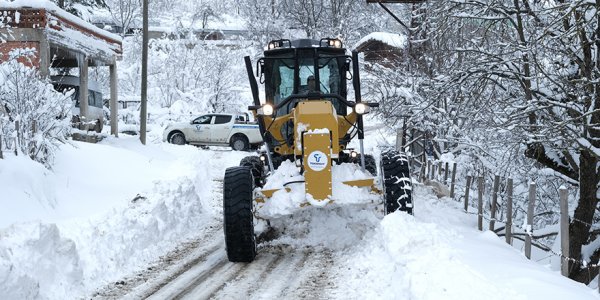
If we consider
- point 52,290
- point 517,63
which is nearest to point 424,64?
point 517,63

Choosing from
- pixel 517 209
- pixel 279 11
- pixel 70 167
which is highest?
pixel 279 11

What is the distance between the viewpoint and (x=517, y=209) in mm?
13383

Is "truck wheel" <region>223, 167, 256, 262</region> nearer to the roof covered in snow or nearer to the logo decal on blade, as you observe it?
the logo decal on blade

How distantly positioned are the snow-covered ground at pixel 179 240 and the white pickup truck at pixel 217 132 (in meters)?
12.7

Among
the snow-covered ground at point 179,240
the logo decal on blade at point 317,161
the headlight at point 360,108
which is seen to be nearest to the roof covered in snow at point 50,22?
the snow-covered ground at point 179,240

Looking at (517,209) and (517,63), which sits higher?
(517,63)

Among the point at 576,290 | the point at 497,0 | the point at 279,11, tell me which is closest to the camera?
the point at 576,290

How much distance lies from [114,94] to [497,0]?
1643cm

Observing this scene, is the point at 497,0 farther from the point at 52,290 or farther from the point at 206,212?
the point at 52,290

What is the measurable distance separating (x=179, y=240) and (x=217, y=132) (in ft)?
55.8

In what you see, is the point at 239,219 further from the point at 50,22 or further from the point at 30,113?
the point at 50,22

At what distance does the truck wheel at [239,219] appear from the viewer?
727cm

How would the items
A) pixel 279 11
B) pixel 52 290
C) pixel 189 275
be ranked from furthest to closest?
pixel 279 11
pixel 189 275
pixel 52 290

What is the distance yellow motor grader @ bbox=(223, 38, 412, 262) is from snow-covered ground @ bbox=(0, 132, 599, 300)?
710mm
